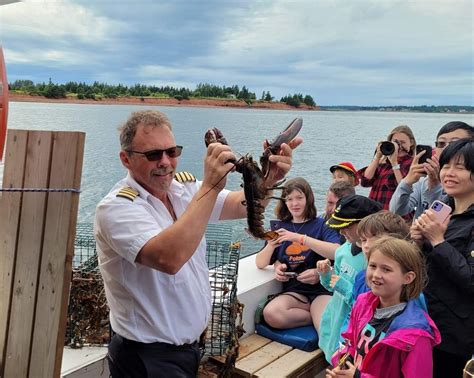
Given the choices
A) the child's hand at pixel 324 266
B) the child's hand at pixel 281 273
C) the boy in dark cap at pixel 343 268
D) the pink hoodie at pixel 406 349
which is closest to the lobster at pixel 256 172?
the pink hoodie at pixel 406 349

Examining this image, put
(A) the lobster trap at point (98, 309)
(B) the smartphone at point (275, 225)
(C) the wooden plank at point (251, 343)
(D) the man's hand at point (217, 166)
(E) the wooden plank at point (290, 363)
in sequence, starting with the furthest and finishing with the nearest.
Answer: (B) the smartphone at point (275, 225)
(C) the wooden plank at point (251, 343)
(E) the wooden plank at point (290, 363)
(A) the lobster trap at point (98, 309)
(D) the man's hand at point (217, 166)

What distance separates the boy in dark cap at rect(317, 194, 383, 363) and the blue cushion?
226 millimetres

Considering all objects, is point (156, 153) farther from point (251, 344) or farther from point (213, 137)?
point (251, 344)

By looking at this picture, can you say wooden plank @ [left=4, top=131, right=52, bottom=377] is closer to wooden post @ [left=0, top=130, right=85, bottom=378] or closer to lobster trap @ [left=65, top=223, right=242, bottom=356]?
wooden post @ [left=0, top=130, right=85, bottom=378]

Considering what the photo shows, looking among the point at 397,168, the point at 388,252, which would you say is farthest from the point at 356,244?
the point at 397,168

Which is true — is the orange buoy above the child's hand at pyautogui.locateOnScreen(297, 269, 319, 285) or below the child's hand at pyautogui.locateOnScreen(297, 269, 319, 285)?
above

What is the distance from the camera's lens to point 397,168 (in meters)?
4.71

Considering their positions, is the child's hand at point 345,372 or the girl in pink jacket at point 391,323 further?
the child's hand at point 345,372

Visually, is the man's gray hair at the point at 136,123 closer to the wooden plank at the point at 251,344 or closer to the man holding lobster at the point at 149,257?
the man holding lobster at the point at 149,257

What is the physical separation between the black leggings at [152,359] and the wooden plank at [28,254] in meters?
0.36

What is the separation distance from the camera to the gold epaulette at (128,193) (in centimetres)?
177

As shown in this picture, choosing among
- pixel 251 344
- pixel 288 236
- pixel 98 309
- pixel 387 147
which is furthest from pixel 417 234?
pixel 387 147

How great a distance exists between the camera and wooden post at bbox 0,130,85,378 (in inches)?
66.9

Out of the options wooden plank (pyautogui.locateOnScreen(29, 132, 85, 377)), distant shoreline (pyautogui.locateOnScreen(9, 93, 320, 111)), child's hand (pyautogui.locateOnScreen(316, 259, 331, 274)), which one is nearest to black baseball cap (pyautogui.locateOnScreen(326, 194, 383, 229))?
child's hand (pyautogui.locateOnScreen(316, 259, 331, 274))
